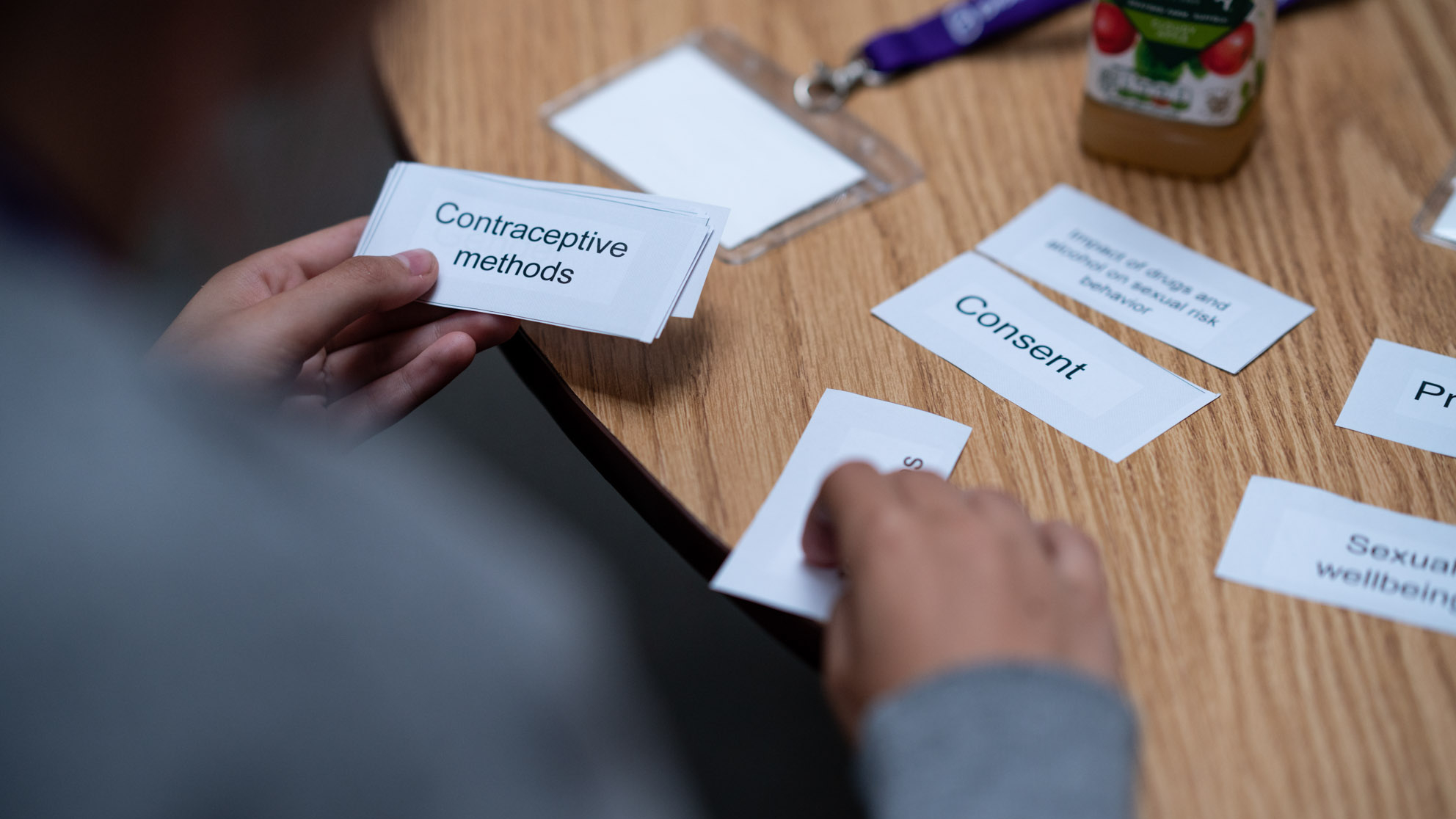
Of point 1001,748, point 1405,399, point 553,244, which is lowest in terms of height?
point 1405,399

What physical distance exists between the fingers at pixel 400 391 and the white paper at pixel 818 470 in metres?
0.25

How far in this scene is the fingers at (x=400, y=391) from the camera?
0.68 metres

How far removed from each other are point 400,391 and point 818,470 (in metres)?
0.31

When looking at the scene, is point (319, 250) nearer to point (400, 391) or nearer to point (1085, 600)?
point (400, 391)

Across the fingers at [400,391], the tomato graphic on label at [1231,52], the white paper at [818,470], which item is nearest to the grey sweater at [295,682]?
the white paper at [818,470]

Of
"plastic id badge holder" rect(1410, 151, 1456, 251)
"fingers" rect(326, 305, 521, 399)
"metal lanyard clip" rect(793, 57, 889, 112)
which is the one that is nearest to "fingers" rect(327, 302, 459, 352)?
"fingers" rect(326, 305, 521, 399)

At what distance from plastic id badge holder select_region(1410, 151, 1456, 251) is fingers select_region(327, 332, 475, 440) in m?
0.72

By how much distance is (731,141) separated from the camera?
86cm

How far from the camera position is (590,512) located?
4.22 ft

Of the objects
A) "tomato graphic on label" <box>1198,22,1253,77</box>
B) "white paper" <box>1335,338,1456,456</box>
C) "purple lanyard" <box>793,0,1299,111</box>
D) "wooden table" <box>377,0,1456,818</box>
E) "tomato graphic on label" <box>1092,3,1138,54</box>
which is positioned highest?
"tomato graphic on label" <box>1092,3,1138,54</box>

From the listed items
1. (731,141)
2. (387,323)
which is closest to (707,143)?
(731,141)

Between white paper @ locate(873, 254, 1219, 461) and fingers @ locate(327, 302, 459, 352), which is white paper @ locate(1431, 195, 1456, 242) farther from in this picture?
fingers @ locate(327, 302, 459, 352)

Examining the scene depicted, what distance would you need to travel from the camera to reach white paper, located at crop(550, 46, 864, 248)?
80cm

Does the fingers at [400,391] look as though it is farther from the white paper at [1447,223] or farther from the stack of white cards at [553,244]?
the white paper at [1447,223]
